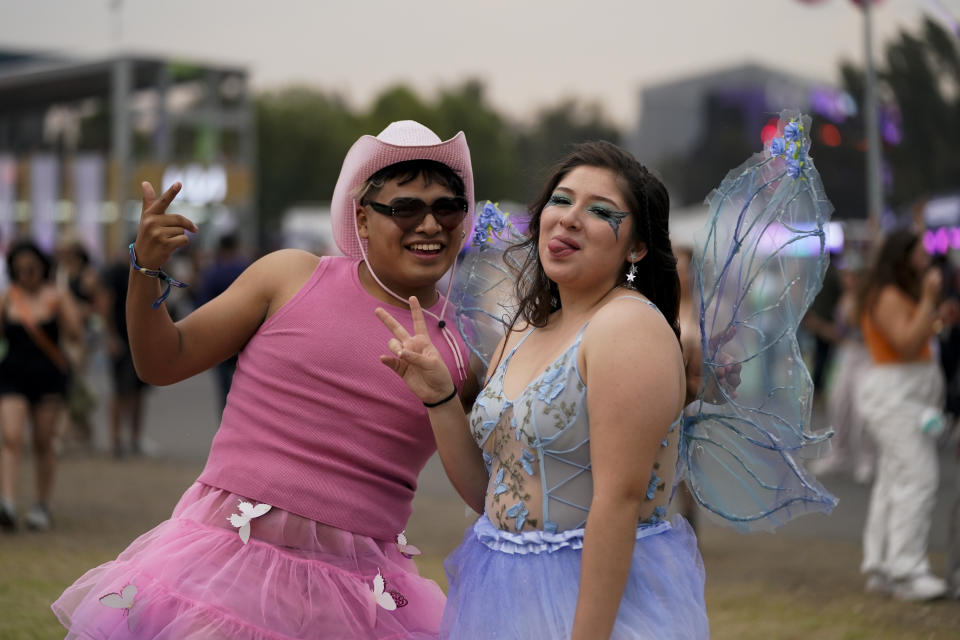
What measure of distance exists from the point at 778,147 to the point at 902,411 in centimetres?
452

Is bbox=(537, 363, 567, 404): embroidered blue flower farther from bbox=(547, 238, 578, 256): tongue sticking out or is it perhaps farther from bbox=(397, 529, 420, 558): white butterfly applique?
bbox=(397, 529, 420, 558): white butterfly applique

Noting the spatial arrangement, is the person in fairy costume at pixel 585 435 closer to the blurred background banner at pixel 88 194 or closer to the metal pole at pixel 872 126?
the metal pole at pixel 872 126

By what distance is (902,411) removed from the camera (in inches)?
272

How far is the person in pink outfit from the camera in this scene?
292 cm

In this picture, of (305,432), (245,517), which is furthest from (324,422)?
(245,517)

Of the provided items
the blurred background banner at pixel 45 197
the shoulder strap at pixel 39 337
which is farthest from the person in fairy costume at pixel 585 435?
the blurred background banner at pixel 45 197

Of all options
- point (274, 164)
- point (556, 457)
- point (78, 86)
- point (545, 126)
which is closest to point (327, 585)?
point (556, 457)

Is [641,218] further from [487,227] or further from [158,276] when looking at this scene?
[158,276]

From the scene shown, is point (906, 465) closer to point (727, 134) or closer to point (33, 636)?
point (33, 636)

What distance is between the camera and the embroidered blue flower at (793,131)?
2.83 metres

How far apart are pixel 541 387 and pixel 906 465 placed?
492cm

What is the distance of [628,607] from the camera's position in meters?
2.50

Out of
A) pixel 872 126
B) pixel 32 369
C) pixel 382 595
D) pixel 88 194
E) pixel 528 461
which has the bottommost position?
pixel 88 194

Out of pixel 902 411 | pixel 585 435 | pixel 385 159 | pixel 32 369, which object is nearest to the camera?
pixel 585 435
